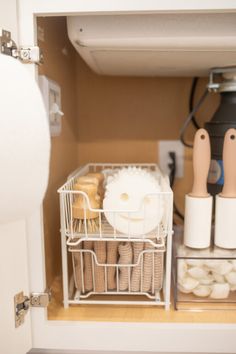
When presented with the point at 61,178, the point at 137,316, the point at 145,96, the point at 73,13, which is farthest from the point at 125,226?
the point at 145,96

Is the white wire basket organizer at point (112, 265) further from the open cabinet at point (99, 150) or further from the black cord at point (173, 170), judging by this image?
the black cord at point (173, 170)

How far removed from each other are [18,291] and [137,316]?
0.27m

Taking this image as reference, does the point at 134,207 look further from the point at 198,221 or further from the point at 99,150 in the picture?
the point at 99,150

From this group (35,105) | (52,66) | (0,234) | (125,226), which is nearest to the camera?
(35,105)

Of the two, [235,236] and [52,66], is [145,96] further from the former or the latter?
[235,236]

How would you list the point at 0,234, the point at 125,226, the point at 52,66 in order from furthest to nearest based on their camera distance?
the point at 52,66
the point at 125,226
the point at 0,234

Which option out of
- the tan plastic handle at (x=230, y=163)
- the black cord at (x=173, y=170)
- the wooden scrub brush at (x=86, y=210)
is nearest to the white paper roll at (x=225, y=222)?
the tan plastic handle at (x=230, y=163)

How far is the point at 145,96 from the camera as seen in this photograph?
114 cm

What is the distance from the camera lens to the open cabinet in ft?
2.13

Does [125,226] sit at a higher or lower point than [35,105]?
lower

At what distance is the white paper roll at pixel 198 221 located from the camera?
0.72 m

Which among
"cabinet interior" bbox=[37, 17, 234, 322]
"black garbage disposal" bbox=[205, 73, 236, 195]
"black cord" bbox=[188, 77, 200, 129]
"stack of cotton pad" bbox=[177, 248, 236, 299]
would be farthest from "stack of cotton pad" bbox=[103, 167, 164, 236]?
"black cord" bbox=[188, 77, 200, 129]

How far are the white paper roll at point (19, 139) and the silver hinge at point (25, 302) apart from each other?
25 cm

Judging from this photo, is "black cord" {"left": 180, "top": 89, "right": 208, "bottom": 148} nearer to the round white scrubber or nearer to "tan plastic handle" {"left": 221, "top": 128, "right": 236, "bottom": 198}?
"tan plastic handle" {"left": 221, "top": 128, "right": 236, "bottom": 198}
